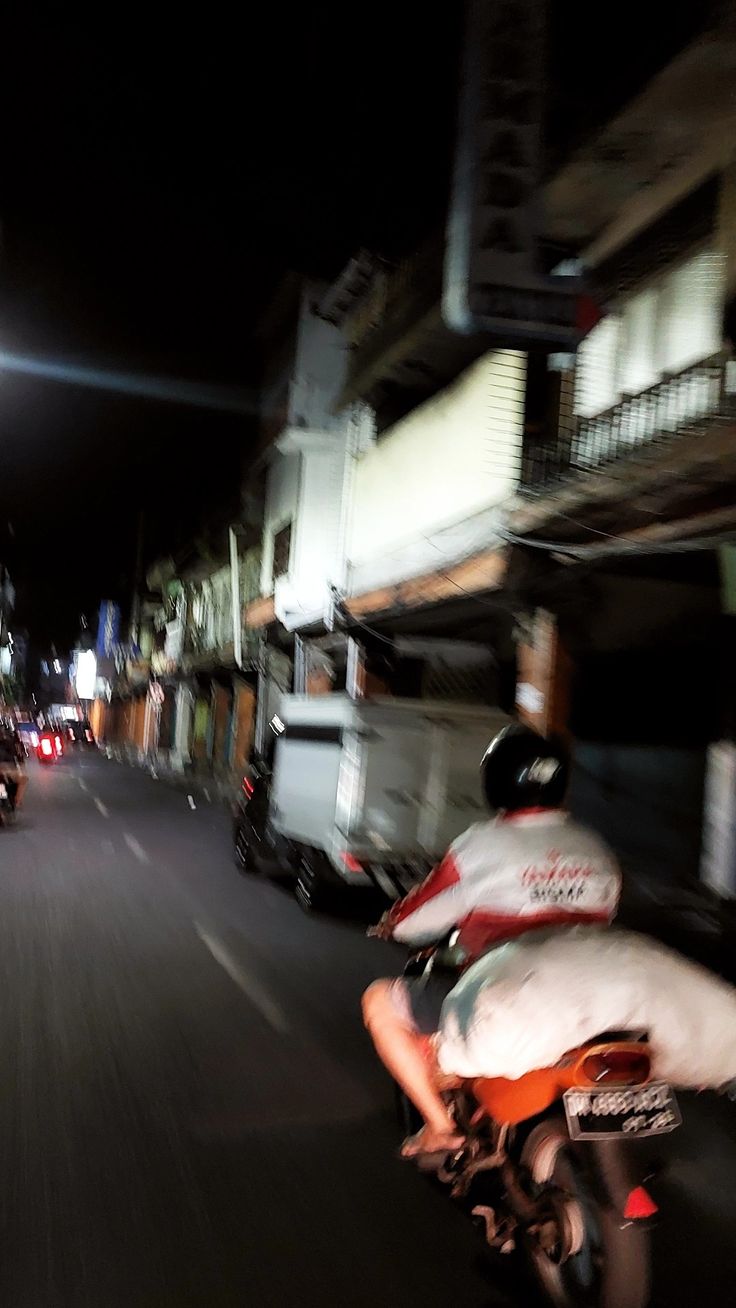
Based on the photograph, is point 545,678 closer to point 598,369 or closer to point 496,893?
point 598,369

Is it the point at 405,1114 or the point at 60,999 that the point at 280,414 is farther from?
the point at 405,1114

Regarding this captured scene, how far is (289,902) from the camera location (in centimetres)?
1069

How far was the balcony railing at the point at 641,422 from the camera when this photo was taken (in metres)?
7.51

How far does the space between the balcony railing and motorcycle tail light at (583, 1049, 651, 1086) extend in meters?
5.12

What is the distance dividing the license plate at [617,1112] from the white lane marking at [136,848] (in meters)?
10.3

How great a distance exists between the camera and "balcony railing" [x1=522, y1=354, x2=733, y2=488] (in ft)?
24.6

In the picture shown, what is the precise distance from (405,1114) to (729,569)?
196 inches

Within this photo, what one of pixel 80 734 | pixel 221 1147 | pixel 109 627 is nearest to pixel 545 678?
pixel 221 1147

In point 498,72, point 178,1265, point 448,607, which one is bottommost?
point 178,1265

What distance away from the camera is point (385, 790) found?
10062mm

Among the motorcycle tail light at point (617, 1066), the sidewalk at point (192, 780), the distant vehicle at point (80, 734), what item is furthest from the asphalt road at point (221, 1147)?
the distant vehicle at point (80, 734)

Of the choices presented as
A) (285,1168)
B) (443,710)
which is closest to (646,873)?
(443,710)

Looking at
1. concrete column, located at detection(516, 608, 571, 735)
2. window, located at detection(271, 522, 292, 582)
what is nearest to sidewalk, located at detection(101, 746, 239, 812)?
window, located at detection(271, 522, 292, 582)

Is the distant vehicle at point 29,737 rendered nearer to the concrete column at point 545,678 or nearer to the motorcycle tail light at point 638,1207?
the concrete column at point 545,678
